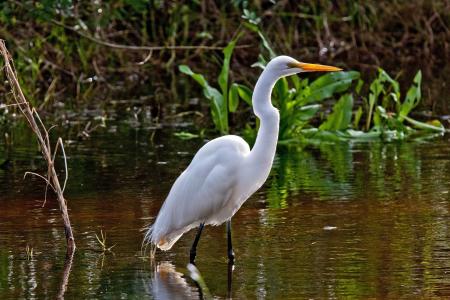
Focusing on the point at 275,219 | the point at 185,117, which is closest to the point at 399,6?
the point at 185,117

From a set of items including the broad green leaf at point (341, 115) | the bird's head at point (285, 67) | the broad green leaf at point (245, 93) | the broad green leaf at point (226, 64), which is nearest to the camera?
the bird's head at point (285, 67)

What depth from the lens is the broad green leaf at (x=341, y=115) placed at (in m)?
10.4

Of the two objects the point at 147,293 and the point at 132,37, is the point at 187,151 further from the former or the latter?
the point at 132,37

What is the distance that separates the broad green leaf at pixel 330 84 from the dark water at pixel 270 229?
0.50 m

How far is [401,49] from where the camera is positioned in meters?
17.6

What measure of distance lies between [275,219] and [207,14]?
32.3 feet

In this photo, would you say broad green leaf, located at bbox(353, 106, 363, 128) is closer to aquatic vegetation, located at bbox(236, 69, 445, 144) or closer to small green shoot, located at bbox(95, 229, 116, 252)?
aquatic vegetation, located at bbox(236, 69, 445, 144)

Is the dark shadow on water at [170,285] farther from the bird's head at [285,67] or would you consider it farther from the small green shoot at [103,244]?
the bird's head at [285,67]

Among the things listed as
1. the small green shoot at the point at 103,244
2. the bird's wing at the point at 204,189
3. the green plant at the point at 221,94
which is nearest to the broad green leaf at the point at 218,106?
the green plant at the point at 221,94

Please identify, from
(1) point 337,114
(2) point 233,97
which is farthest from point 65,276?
(1) point 337,114

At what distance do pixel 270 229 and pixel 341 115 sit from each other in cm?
351

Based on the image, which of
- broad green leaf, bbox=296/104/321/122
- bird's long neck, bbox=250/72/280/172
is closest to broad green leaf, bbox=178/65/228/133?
broad green leaf, bbox=296/104/321/122

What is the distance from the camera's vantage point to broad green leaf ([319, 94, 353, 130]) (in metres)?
10.4

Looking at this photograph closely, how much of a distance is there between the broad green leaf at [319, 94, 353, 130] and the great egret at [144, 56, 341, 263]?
388 cm
